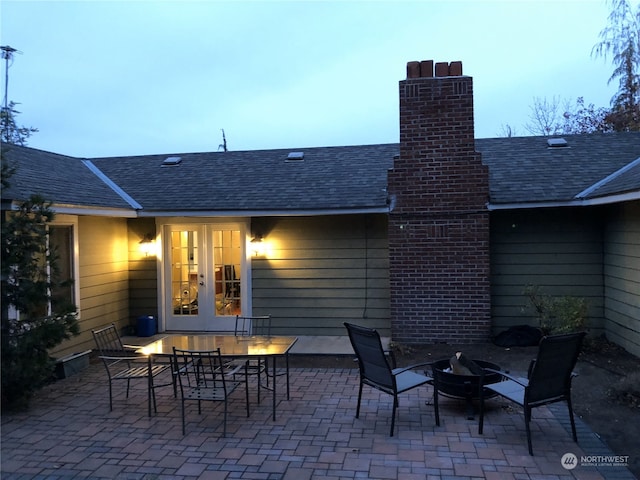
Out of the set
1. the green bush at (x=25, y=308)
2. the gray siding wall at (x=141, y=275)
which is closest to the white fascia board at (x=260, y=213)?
the gray siding wall at (x=141, y=275)

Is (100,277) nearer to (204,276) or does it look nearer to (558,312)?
(204,276)

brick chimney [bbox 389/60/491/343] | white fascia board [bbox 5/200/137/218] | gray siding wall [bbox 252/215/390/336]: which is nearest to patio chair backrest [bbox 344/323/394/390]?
brick chimney [bbox 389/60/491/343]

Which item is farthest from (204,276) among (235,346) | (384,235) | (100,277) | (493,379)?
(493,379)

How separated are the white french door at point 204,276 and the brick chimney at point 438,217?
278 centimetres

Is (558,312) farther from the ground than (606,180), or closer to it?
closer to it

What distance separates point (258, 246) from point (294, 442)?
4532 millimetres

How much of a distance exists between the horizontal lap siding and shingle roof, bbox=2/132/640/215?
1.73 feet

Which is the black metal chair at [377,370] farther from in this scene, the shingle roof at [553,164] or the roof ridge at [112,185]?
the roof ridge at [112,185]

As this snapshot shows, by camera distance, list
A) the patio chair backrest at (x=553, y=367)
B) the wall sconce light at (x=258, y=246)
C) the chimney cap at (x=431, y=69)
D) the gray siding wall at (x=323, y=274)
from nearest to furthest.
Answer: the patio chair backrest at (x=553, y=367), the chimney cap at (x=431, y=69), the gray siding wall at (x=323, y=274), the wall sconce light at (x=258, y=246)

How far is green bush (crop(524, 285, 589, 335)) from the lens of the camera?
6.46m

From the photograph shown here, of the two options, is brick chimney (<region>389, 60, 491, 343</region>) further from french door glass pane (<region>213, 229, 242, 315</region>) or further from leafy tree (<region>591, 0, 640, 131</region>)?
leafy tree (<region>591, 0, 640, 131</region>)

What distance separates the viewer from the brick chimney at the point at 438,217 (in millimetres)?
7180

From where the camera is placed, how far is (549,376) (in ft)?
12.7

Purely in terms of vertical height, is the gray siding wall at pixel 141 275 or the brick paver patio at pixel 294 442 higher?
the gray siding wall at pixel 141 275
